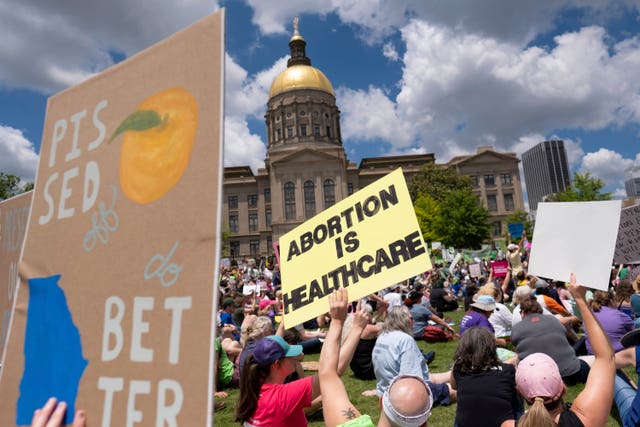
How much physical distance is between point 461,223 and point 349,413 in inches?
1990

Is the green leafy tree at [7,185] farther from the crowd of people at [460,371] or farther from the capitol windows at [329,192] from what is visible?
the capitol windows at [329,192]

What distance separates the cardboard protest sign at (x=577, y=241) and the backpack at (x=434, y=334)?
6145 millimetres

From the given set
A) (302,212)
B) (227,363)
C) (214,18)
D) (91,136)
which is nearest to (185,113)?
(214,18)

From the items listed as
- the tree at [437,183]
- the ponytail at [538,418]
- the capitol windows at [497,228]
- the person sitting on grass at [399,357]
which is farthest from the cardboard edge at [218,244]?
the capitol windows at [497,228]

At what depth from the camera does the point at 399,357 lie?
5188 mm

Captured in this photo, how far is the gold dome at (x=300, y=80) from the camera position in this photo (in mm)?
80312

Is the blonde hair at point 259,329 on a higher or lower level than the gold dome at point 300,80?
lower

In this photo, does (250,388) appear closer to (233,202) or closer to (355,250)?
(355,250)

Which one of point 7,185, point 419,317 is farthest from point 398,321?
point 7,185

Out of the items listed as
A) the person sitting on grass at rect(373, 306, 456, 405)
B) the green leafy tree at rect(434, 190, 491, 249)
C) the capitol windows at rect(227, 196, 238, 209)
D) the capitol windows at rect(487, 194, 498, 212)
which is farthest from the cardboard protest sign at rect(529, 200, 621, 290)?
the capitol windows at rect(487, 194, 498, 212)

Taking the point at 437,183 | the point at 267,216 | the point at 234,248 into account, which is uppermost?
the point at 267,216

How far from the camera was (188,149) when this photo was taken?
4.53 ft

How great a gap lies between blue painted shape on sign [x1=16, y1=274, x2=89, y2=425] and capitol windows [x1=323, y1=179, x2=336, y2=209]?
67.4 metres

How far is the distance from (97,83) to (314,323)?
35.8 ft
